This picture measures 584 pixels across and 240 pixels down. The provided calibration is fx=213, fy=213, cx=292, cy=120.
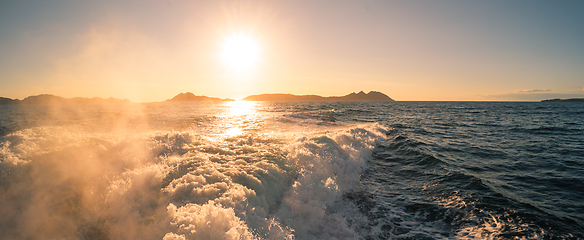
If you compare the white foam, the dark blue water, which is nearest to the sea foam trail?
the white foam

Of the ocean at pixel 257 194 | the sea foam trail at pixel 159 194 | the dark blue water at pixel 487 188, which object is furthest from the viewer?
the dark blue water at pixel 487 188

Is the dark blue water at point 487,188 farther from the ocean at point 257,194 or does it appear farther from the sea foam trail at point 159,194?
the sea foam trail at point 159,194

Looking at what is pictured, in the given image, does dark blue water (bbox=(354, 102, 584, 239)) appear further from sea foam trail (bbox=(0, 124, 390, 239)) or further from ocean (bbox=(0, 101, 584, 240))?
sea foam trail (bbox=(0, 124, 390, 239))

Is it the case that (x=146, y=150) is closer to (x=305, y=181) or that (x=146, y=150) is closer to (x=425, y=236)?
(x=305, y=181)

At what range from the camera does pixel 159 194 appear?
17.2 ft

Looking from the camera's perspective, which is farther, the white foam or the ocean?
the ocean

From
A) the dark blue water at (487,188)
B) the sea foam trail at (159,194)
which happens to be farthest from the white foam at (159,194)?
the dark blue water at (487,188)

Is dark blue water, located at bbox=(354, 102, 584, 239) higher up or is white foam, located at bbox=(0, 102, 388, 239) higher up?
white foam, located at bbox=(0, 102, 388, 239)

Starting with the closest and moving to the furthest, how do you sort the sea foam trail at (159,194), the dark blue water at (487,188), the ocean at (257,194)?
the sea foam trail at (159,194)
the ocean at (257,194)
the dark blue water at (487,188)

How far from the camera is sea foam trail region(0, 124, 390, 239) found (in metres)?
4.27

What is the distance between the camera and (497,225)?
562 centimetres

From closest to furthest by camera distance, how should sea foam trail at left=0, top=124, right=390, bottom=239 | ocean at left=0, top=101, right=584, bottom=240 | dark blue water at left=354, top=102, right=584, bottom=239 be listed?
sea foam trail at left=0, top=124, right=390, bottom=239 < ocean at left=0, top=101, right=584, bottom=240 < dark blue water at left=354, top=102, right=584, bottom=239

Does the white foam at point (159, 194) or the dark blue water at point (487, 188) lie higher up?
the white foam at point (159, 194)

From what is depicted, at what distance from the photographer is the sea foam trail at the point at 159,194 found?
427 centimetres
